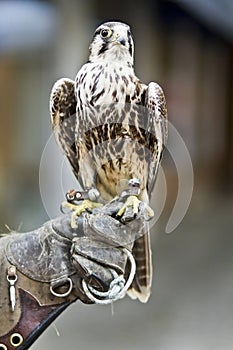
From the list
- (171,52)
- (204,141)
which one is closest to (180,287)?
(204,141)

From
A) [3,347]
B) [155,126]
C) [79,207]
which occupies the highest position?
[155,126]

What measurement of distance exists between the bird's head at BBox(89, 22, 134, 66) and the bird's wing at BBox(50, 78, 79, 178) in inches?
1.7

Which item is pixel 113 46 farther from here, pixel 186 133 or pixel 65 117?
pixel 186 133

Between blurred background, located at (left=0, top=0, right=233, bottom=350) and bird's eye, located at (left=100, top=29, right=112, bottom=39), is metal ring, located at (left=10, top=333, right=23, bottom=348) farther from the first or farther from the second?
blurred background, located at (left=0, top=0, right=233, bottom=350)

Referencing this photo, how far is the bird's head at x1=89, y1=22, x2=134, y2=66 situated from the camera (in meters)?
0.73

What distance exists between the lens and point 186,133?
169 cm

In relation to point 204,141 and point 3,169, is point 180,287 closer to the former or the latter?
point 204,141

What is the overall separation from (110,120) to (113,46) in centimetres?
7

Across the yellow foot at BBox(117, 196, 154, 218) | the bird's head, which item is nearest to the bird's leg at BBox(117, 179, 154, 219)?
the yellow foot at BBox(117, 196, 154, 218)

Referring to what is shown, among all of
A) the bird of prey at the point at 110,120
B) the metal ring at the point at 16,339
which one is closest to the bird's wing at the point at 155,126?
the bird of prey at the point at 110,120

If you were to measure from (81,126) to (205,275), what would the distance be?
1.95m

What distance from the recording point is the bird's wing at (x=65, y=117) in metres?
0.76

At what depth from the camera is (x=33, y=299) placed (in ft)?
2.62

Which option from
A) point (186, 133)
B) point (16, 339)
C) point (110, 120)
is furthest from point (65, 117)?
point (186, 133)
